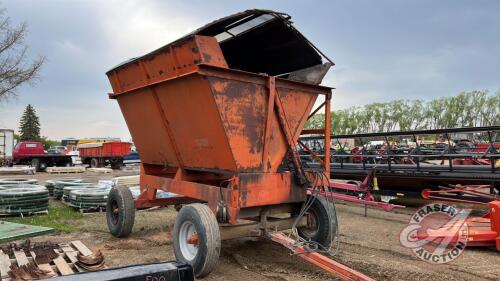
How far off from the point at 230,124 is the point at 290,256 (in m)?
2.08

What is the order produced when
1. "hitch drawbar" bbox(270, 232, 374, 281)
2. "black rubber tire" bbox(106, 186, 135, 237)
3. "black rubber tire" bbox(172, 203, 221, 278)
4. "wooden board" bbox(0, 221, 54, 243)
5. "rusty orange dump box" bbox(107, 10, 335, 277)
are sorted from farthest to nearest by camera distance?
"black rubber tire" bbox(106, 186, 135, 237) → "wooden board" bbox(0, 221, 54, 243) → "rusty orange dump box" bbox(107, 10, 335, 277) → "black rubber tire" bbox(172, 203, 221, 278) → "hitch drawbar" bbox(270, 232, 374, 281)

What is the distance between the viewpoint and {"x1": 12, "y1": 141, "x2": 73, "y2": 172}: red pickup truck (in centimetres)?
2853

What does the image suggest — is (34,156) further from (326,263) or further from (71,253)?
(326,263)

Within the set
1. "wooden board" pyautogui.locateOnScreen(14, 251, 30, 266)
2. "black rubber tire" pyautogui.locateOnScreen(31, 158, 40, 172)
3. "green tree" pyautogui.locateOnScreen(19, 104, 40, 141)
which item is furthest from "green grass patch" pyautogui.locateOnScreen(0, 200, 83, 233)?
"green tree" pyautogui.locateOnScreen(19, 104, 40, 141)

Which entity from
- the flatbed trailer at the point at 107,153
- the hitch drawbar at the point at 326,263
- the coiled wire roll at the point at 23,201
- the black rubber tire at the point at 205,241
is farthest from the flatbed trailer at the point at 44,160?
the hitch drawbar at the point at 326,263

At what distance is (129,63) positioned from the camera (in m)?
6.23

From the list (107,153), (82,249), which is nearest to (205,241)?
(82,249)

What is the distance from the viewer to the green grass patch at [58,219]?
7.50 meters

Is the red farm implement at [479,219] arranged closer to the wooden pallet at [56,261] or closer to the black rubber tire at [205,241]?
the black rubber tire at [205,241]

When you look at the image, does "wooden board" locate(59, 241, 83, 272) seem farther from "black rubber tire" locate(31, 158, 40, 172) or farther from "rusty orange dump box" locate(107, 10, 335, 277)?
"black rubber tire" locate(31, 158, 40, 172)

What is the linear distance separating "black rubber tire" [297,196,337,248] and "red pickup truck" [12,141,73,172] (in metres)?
27.3

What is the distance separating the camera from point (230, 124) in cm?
487

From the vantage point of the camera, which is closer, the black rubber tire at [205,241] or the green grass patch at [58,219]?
the black rubber tire at [205,241]

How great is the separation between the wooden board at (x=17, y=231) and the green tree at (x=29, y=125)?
77.0 metres
